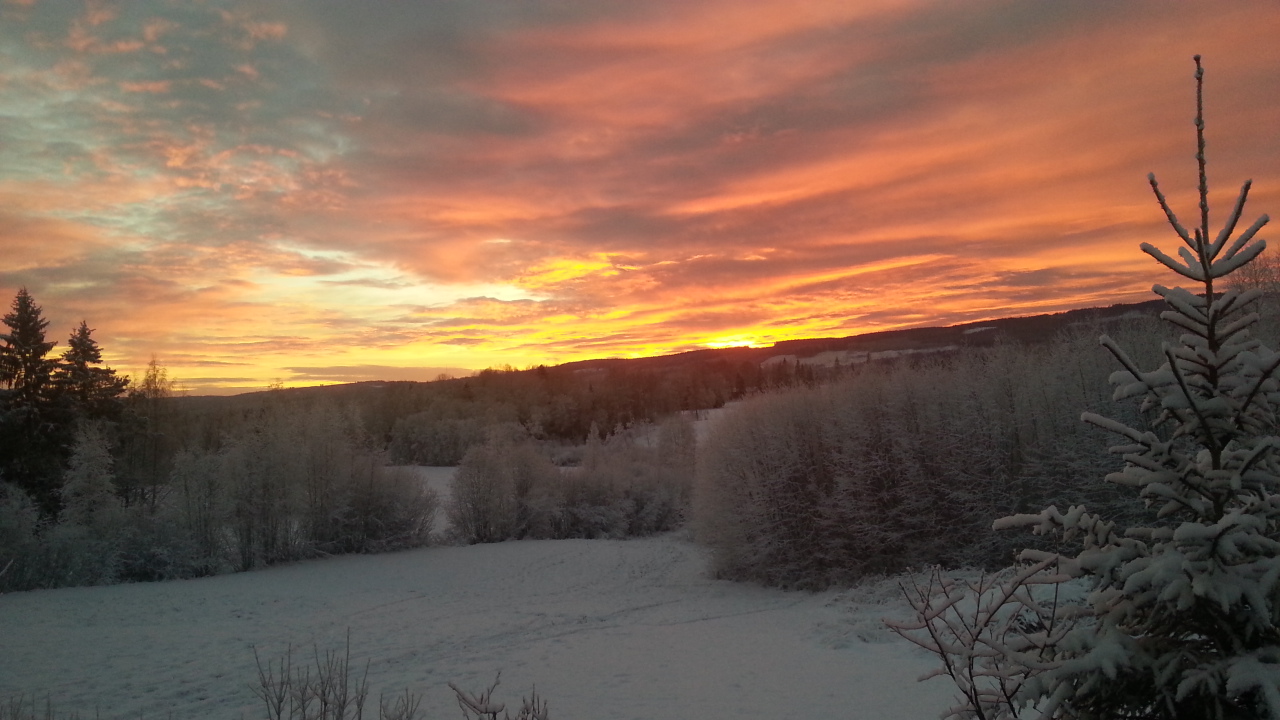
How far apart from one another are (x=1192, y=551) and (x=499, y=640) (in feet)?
49.5

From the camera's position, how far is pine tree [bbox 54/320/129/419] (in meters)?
26.1

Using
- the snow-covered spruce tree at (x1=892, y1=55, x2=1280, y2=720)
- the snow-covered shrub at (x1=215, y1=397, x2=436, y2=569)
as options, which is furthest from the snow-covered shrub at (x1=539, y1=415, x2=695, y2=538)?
the snow-covered spruce tree at (x1=892, y1=55, x2=1280, y2=720)

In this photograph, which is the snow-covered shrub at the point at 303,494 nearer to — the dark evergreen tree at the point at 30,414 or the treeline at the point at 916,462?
the dark evergreen tree at the point at 30,414

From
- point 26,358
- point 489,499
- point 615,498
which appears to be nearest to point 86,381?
point 26,358

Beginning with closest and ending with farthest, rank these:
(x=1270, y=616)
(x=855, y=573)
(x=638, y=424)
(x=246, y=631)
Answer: (x=1270, y=616) < (x=246, y=631) < (x=855, y=573) < (x=638, y=424)

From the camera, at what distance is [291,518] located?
85.1ft

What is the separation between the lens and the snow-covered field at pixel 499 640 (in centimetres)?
1068

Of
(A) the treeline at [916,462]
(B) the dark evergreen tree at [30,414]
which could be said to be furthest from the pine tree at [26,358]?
(A) the treeline at [916,462]

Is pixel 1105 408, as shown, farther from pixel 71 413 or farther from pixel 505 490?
pixel 71 413

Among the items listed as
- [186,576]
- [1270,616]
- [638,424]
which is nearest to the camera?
[1270,616]

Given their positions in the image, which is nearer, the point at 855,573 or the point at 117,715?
the point at 117,715

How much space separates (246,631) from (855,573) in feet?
50.4

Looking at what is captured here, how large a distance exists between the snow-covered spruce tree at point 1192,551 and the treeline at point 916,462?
16752 mm

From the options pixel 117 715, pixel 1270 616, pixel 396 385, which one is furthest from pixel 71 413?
pixel 396 385
